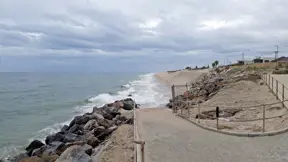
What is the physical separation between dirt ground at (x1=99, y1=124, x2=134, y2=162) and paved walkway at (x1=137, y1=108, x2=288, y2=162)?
24.3 inches

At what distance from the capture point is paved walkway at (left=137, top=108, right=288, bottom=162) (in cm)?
798

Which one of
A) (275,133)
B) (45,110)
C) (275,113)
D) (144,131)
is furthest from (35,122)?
(275,133)

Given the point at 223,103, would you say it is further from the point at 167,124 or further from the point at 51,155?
the point at 51,155

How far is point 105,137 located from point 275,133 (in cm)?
769

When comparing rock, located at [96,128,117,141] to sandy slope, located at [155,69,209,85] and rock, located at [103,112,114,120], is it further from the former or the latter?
sandy slope, located at [155,69,209,85]

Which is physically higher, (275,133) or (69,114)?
(275,133)

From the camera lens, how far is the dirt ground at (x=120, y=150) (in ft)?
32.6

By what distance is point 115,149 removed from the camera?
11.0 m

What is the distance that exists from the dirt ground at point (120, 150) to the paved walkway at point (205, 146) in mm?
617

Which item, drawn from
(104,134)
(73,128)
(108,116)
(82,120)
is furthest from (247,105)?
(82,120)

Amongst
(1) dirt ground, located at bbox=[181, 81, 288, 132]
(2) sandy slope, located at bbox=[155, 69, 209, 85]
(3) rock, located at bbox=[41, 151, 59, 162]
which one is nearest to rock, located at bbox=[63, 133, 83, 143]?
(3) rock, located at bbox=[41, 151, 59, 162]

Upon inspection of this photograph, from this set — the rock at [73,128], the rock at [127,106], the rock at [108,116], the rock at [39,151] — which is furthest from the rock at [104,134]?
the rock at [127,106]

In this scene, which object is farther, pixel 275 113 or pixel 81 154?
pixel 275 113

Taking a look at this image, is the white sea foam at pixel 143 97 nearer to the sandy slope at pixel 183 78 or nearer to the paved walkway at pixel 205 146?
the sandy slope at pixel 183 78
